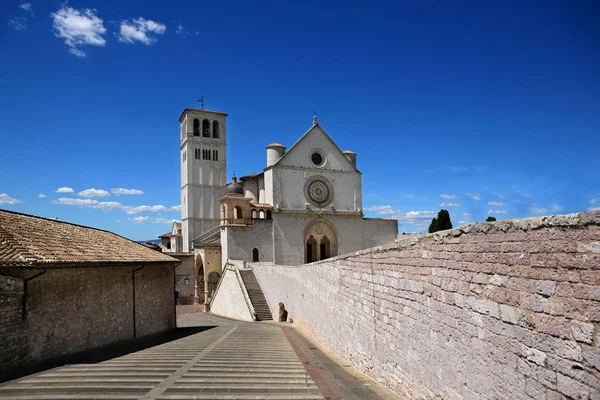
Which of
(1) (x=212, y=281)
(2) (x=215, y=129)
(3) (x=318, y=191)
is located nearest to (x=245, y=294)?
(1) (x=212, y=281)

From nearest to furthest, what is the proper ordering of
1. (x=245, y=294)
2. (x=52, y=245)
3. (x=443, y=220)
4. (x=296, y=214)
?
1. (x=52, y=245)
2. (x=245, y=294)
3. (x=296, y=214)
4. (x=443, y=220)

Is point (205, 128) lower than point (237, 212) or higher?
higher

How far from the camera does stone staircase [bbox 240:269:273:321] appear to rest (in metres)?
27.2

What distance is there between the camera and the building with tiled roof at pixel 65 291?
394 inches

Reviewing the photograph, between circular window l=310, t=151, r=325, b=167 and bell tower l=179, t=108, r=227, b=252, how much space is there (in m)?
14.9

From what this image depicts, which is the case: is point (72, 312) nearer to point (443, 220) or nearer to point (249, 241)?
point (249, 241)

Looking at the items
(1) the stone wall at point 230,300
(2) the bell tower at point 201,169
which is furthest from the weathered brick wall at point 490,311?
(2) the bell tower at point 201,169

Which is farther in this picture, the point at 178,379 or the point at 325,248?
the point at 325,248

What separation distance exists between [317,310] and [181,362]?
6.41m

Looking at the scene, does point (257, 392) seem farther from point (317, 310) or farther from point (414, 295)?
point (317, 310)

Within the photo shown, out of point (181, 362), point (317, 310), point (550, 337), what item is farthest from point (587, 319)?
point (317, 310)

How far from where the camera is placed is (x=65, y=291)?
12.2 meters

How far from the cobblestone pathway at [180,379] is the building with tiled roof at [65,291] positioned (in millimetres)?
1433

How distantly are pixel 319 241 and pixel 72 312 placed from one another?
3083 centimetres
